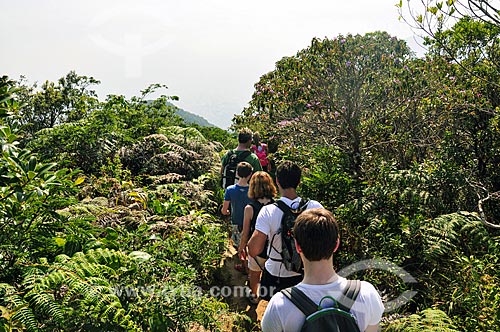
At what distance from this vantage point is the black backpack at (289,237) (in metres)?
3.41

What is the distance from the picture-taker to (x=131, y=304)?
3.17m

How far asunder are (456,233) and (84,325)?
142 inches

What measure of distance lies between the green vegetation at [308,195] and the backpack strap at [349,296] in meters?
1.50

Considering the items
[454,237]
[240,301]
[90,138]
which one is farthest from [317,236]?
[90,138]

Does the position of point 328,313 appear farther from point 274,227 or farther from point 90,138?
point 90,138

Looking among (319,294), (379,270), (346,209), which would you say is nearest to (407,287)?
(379,270)

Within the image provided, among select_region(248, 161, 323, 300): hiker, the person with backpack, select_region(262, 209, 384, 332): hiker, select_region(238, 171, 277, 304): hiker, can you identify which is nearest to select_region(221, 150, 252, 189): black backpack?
the person with backpack

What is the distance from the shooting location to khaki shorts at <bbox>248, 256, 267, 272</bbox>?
4.12m

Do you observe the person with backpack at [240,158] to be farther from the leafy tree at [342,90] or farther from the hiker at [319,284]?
the hiker at [319,284]

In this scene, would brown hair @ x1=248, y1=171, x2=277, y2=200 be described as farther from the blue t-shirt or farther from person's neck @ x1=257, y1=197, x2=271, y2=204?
the blue t-shirt

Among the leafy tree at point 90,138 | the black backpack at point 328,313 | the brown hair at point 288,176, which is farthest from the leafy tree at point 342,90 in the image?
the black backpack at point 328,313

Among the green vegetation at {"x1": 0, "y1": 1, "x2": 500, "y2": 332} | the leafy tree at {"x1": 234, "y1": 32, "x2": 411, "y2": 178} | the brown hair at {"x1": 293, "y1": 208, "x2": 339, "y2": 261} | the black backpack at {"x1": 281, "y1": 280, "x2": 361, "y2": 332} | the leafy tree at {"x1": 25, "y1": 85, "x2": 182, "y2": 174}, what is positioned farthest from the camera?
the leafy tree at {"x1": 25, "y1": 85, "x2": 182, "y2": 174}

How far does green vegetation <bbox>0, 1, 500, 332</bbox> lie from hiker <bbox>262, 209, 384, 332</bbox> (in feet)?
4.64

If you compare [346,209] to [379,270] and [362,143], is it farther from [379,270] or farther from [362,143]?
[362,143]
